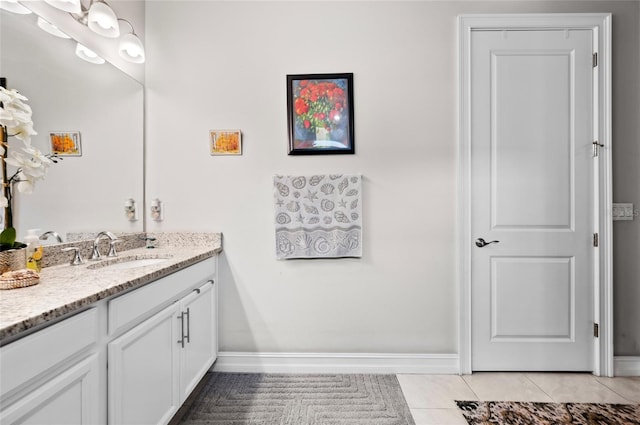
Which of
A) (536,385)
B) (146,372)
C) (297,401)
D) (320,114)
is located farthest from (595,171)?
(146,372)

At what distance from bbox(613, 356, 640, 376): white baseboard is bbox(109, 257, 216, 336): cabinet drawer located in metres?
2.87

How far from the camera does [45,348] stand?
A: 92 cm

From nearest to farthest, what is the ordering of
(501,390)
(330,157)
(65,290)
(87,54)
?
(65,290) → (87,54) → (501,390) → (330,157)

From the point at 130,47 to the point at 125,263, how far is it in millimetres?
1374

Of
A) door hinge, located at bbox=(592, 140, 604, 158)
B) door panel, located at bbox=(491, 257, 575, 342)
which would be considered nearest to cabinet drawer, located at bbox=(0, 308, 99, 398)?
door panel, located at bbox=(491, 257, 575, 342)

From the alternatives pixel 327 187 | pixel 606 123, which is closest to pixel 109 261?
pixel 327 187

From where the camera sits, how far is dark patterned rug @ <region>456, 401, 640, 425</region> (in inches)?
69.2

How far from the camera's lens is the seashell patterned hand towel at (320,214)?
2.28m

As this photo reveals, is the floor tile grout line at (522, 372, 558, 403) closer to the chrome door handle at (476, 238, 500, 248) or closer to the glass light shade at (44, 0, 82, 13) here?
the chrome door handle at (476, 238, 500, 248)

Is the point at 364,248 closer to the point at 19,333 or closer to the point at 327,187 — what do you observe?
the point at 327,187

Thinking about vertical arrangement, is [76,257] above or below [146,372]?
above

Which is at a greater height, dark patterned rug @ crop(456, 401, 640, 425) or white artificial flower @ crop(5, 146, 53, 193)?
white artificial flower @ crop(5, 146, 53, 193)

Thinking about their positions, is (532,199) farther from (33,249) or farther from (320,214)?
(33,249)

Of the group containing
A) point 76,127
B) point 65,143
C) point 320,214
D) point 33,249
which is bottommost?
point 33,249
